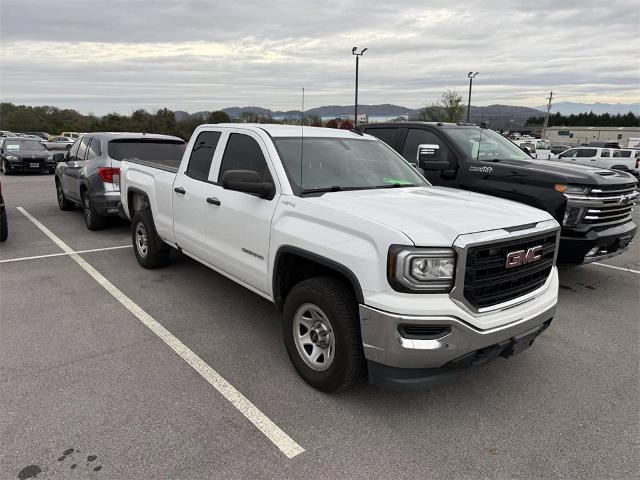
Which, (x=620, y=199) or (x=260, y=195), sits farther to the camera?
(x=620, y=199)

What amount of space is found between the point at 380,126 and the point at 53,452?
637cm

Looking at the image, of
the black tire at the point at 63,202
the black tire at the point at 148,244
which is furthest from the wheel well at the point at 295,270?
the black tire at the point at 63,202

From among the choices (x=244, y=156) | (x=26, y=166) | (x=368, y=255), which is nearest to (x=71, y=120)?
(x=26, y=166)

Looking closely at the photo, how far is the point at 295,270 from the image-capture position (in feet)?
12.2

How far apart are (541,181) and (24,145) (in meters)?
21.5

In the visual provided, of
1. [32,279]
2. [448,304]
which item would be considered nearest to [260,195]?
[448,304]

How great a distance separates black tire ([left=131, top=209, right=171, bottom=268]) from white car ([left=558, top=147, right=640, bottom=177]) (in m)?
23.3

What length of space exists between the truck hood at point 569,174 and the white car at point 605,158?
20.3 metres

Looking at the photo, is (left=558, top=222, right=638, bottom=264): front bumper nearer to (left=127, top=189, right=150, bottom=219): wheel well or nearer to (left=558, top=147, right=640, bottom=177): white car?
(left=127, top=189, right=150, bottom=219): wheel well

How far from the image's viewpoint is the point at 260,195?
3760 mm

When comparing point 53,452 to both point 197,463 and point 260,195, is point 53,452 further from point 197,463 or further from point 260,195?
point 260,195

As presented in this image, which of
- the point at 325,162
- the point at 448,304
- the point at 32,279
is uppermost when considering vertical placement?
the point at 325,162

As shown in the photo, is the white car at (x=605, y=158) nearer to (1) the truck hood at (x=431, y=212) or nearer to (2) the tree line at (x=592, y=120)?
(1) the truck hood at (x=431, y=212)

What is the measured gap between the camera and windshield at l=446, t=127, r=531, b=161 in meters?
6.50
